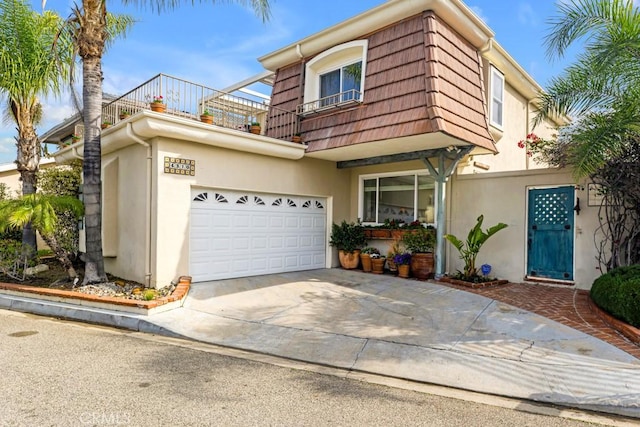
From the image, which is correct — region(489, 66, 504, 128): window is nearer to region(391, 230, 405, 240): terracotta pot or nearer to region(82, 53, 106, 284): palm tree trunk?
region(391, 230, 405, 240): terracotta pot

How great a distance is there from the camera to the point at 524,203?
28.6 feet

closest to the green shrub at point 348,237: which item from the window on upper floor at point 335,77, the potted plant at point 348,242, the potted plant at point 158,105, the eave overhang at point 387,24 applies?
the potted plant at point 348,242

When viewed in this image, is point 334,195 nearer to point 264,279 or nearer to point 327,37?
point 264,279

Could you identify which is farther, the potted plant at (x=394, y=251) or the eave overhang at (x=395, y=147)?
the potted plant at (x=394, y=251)

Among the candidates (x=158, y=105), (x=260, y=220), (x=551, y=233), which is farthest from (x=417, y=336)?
(x=158, y=105)

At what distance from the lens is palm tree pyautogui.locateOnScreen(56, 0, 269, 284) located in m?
7.34

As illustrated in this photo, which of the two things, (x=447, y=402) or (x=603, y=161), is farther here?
(x=603, y=161)

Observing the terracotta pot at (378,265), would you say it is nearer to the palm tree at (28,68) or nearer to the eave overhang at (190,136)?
the eave overhang at (190,136)

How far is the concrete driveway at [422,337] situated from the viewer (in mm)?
3895

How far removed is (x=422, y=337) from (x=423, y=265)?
4068 mm

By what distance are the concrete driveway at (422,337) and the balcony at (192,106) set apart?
161 inches

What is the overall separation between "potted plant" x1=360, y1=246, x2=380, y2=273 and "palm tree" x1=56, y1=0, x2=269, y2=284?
6.26 metres

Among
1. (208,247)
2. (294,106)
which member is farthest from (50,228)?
(294,106)

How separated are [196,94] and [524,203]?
8.03m
